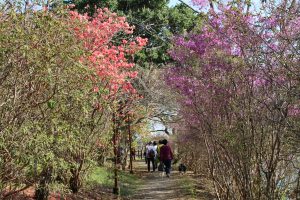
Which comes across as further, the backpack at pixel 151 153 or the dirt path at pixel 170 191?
the backpack at pixel 151 153

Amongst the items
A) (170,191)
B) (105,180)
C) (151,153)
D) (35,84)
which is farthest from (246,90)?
(151,153)

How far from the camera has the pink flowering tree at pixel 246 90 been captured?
6.39m

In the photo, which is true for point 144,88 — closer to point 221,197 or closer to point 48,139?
point 221,197

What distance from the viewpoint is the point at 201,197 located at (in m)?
13.0

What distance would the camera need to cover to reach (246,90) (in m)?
7.71

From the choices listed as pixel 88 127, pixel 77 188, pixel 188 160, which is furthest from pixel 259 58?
pixel 188 160

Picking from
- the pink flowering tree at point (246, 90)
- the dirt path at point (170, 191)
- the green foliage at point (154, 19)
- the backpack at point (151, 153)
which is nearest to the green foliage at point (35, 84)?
the pink flowering tree at point (246, 90)

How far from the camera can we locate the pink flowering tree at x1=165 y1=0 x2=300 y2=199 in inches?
252

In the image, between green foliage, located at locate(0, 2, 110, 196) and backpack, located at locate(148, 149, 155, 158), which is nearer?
green foliage, located at locate(0, 2, 110, 196)

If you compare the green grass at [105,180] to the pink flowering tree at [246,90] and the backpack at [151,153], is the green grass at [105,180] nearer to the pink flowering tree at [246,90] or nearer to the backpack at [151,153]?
the pink flowering tree at [246,90]

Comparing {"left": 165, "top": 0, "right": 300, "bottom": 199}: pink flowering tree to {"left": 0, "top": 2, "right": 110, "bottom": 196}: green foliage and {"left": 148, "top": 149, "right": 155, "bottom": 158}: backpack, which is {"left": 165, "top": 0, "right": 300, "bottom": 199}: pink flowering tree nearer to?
{"left": 0, "top": 2, "right": 110, "bottom": 196}: green foliage

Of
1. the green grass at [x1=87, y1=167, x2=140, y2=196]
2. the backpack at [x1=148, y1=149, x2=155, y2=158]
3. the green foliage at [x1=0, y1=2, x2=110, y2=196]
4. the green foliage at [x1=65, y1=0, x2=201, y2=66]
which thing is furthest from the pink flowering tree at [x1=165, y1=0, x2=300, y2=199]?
the backpack at [x1=148, y1=149, x2=155, y2=158]

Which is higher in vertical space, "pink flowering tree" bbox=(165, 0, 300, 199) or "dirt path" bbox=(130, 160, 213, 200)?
"pink flowering tree" bbox=(165, 0, 300, 199)

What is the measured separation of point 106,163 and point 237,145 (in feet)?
31.4
